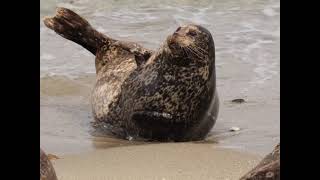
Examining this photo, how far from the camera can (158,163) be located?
3898 millimetres

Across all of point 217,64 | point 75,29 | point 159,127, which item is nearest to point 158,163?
point 159,127

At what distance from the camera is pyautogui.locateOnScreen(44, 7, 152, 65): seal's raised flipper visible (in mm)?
5938

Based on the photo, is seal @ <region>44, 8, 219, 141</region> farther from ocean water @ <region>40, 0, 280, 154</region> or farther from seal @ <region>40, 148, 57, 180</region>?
seal @ <region>40, 148, 57, 180</region>

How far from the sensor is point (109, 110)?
Result: 5383 millimetres

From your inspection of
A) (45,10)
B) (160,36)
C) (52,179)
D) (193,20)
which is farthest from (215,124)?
(45,10)

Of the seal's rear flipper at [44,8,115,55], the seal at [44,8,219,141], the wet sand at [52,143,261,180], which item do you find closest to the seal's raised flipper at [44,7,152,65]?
the seal's rear flipper at [44,8,115,55]

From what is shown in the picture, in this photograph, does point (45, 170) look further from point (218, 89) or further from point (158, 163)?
point (218, 89)

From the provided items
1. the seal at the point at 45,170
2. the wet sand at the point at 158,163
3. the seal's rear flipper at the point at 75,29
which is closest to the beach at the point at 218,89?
the wet sand at the point at 158,163

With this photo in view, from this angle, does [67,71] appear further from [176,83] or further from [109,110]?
[176,83]

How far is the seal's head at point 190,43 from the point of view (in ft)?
15.6

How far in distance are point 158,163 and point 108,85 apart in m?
1.79

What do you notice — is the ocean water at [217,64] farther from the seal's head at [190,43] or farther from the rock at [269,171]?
the rock at [269,171]

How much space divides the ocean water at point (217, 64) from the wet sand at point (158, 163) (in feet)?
0.89

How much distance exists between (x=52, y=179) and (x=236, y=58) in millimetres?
5795
